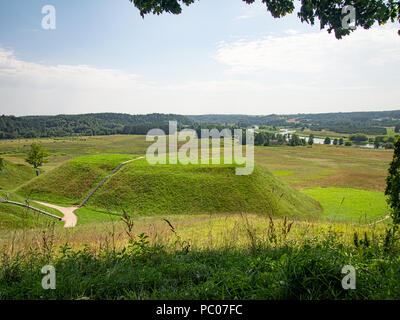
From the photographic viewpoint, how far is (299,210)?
3025 cm

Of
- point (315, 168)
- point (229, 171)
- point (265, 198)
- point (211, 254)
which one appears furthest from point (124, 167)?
point (315, 168)

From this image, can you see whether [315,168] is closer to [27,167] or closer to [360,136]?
[27,167]

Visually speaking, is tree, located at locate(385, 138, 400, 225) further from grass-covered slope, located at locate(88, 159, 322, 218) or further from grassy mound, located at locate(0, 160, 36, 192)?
grassy mound, located at locate(0, 160, 36, 192)

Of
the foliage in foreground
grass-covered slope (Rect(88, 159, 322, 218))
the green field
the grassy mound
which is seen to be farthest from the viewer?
the grassy mound

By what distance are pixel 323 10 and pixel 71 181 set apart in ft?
122

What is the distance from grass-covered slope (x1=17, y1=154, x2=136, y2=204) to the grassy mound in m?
16.1

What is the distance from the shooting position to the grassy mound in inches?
1910

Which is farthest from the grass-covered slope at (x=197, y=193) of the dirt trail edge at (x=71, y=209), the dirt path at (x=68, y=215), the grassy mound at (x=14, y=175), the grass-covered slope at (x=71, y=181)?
the grassy mound at (x=14, y=175)

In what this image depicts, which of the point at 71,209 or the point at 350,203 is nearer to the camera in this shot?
the point at 71,209

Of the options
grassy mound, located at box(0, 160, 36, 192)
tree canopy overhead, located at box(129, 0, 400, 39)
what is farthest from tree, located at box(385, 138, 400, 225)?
grassy mound, located at box(0, 160, 36, 192)

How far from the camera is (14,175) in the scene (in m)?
53.2

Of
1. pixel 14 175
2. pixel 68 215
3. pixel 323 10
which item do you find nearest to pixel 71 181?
pixel 68 215

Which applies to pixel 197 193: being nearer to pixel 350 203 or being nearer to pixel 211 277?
pixel 350 203
